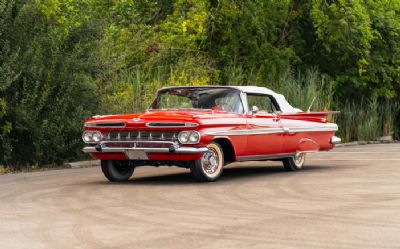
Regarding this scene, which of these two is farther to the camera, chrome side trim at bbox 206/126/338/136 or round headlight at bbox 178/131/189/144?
chrome side trim at bbox 206/126/338/136

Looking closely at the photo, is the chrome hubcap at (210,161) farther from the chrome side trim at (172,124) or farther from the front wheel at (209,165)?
the chrome side trim at (172,124)

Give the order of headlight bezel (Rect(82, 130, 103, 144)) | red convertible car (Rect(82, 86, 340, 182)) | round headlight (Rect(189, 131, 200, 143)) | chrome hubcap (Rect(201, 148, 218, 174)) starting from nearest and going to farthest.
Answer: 1. round headlight (Rect(189, 131, 200, 143))
2. red convertible car (Rect(82, 86, 340, 182))
3. chrome hubcap (Rect(201, 148, 218, 174))
4. headlight bezel (Rect(82, 130, 103, 144))

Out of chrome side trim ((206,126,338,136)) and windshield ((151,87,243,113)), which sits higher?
windshield ((151,87,243,113))

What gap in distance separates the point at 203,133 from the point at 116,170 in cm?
199

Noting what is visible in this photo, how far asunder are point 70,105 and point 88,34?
1.68 m

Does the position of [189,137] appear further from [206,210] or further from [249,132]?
[206,210]

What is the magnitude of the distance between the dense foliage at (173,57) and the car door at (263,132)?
5004 mm

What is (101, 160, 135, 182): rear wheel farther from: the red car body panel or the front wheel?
the front wheel

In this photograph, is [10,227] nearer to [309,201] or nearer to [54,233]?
[54,233]

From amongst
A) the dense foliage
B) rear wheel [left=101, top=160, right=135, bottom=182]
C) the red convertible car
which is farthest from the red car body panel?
the dense foliage

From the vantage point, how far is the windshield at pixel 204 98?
623 inches

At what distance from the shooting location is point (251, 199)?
12.5 m

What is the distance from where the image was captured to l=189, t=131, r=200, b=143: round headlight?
14255mm

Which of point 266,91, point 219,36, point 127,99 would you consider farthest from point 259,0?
point 266,91
